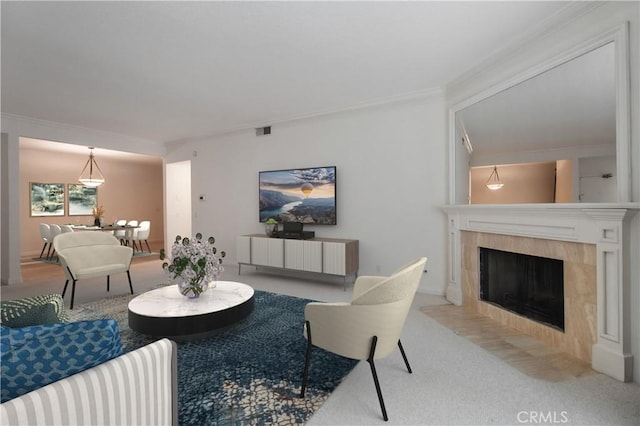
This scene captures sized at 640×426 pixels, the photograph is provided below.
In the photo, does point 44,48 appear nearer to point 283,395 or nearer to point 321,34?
point 321,34

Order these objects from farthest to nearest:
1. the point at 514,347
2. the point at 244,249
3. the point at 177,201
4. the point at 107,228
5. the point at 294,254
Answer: the point at 177,201
the point at 107,228
the point at 244,249
the point at 294,254
the point at 514,347

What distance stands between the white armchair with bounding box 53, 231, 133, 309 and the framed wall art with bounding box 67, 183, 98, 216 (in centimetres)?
536

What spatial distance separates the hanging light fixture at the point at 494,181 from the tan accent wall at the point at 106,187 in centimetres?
821

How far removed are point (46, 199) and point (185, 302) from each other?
7.73 metres

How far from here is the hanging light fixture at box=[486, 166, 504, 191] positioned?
3.17 meters

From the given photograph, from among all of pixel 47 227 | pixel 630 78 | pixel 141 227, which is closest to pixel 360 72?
pixel 630 78

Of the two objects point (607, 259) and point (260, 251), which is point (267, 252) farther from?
point (607, 259)

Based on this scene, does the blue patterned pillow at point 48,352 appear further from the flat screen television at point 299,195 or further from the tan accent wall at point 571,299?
the flat screen television at point 299,195

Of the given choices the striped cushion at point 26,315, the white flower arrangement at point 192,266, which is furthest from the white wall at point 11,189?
the striped cushion at point 26,315

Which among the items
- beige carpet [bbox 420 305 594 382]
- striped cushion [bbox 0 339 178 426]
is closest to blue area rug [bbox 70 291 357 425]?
striped cushion [bbox 0 339 178 426]

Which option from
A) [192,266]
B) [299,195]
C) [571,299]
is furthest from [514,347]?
[299,195]

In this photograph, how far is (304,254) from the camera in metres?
4.64

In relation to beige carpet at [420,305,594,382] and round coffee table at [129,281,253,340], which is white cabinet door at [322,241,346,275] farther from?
round coffee table at [129,281,253,340]

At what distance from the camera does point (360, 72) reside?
3482 millimetres
